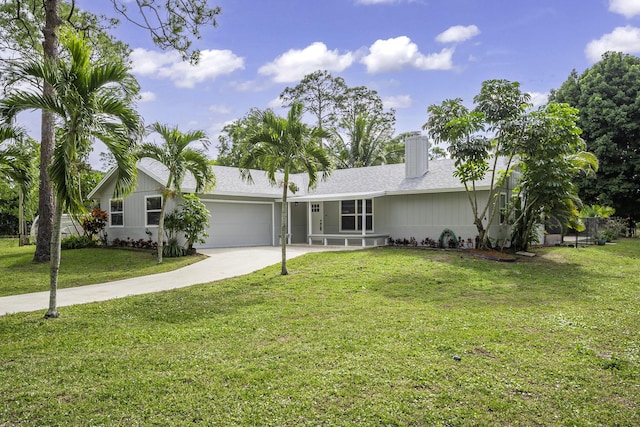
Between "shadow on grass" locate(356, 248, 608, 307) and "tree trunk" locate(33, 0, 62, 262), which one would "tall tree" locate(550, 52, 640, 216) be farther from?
"tree trunk" locate(33, 0, 62, 262)

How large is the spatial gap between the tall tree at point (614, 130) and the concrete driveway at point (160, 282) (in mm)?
20153

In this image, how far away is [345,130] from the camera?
3562 centimetres

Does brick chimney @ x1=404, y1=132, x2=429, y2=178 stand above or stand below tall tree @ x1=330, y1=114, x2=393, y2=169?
below

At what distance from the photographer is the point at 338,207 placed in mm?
19984

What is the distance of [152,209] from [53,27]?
6.99 metres

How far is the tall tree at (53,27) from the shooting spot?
10.3 meters

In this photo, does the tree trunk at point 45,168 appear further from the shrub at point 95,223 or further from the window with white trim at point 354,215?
the window with white trim at point 354,215

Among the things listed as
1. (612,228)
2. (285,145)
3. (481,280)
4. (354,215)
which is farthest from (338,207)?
(612,228)

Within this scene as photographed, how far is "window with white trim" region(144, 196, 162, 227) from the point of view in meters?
17.2

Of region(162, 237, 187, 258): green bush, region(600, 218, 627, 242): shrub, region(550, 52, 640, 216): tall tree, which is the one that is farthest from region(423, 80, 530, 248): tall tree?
region(550, 52, 640, 216): tall tree

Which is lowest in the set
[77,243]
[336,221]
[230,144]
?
[77,243]

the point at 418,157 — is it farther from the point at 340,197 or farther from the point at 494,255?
the point at 494,255

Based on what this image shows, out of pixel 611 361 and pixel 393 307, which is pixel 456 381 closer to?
pixel 611 361

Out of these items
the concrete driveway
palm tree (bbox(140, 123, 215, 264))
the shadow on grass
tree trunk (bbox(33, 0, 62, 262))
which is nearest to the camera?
the concrete driveway
